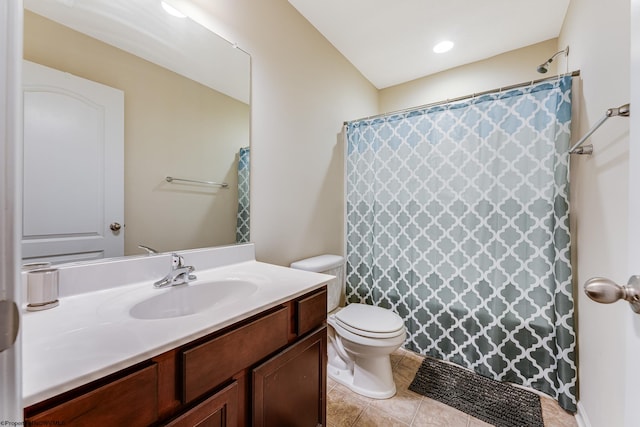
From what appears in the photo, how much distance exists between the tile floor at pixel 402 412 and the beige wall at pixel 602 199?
6.3 inches

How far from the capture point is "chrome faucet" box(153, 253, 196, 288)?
104cm

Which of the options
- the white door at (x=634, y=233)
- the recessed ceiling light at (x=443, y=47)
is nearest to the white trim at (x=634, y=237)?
the white door at (x=634, y=233)

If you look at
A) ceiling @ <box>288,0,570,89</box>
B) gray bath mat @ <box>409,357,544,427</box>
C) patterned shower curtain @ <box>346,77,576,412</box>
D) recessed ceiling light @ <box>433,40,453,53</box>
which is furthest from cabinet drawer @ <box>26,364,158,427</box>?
recessed ceiling light @ <box>433,40,453,53</box>

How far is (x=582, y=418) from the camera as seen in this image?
1.36 metres

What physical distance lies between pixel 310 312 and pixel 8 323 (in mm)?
885

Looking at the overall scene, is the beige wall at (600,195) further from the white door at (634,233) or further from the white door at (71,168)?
the white door at (71,168)

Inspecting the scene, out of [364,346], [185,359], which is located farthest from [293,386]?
[364,346]

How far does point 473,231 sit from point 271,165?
1401 millimetres

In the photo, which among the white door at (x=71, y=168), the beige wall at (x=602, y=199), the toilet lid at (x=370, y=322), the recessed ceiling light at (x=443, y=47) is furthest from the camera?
the recessed ceiling light at (x=443, y=47)

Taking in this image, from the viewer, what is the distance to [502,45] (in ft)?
7.11

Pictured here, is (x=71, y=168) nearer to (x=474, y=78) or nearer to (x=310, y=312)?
(x=310, y=312)

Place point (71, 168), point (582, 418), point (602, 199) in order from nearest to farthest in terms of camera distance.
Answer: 1. point (71, 168)
2. point (602, 199)
3. point (582, 418)

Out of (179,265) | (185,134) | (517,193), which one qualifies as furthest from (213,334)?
(517,193)

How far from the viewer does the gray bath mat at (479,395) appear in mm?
1400
